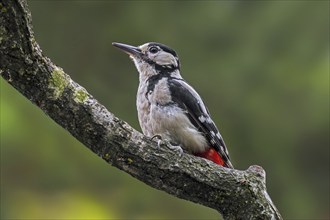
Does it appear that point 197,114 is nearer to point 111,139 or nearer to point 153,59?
point 153,59

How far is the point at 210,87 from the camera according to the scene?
7.94 meters

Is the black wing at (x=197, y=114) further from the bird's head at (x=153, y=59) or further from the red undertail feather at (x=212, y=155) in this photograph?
the bird's head at (x=153, y=59)

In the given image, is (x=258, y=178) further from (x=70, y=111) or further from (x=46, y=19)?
(x=46, y=19)

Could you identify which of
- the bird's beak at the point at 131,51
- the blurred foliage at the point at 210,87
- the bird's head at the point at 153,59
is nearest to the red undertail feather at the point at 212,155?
the bird's head at the point at 153,59

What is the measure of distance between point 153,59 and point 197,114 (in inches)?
27.1

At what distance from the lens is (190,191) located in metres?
4.16

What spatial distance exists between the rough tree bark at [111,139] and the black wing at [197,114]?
86 centimetres

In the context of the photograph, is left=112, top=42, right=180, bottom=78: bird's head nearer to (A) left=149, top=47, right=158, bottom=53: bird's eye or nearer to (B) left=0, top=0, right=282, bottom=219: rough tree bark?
(A) left=149, top=47, right=158, bottom=53: bird's eye

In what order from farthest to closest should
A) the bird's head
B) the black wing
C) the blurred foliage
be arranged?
the blurred foliage < the bird's head < the black wing

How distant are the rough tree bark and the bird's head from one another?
1.59m

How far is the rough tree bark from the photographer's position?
3.61 metres

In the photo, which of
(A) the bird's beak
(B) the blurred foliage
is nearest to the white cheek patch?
(A) the bird's beak

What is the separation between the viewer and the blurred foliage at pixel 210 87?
7.01 metres

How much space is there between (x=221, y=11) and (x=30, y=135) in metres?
2.89
